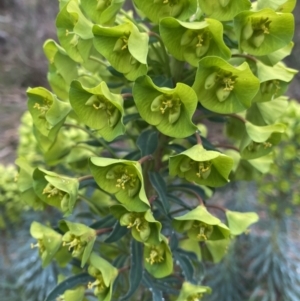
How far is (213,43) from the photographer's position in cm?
104

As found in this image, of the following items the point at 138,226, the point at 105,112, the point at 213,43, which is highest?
the point at 213,43

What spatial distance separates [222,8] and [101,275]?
2.56ft

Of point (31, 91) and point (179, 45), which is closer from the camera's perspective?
point (179, 45)

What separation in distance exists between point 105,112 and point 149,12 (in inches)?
10.7

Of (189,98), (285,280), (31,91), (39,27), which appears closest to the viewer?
(189,98)

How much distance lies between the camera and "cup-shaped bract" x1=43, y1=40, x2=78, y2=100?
123 centimetres

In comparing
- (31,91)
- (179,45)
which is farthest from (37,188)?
(179,45)

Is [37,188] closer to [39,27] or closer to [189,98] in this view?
[189,98]

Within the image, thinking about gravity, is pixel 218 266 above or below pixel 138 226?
below

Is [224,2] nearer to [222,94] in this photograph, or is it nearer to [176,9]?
[176,9]

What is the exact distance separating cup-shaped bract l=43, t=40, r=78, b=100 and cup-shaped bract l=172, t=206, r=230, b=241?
51 cm

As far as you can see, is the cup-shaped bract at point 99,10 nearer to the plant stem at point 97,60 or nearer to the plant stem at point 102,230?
the plant stem at point 97,60

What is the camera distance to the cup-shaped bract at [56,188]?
1125 millimetres

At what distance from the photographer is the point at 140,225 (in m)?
1.11
